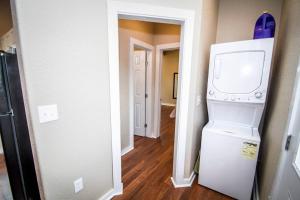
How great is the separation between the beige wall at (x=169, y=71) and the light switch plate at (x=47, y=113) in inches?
214

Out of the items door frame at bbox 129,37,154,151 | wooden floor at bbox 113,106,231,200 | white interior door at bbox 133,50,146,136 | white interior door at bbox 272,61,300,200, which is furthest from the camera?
white interior door at bbox 133,50,146,136

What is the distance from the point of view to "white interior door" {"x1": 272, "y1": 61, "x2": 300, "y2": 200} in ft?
2.63

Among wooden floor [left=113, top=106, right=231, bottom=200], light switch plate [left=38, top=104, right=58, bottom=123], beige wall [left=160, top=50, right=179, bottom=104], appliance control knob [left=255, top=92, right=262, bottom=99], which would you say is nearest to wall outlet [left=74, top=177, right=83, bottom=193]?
wooden floor [left=113, top=106, right=231, bottom=200]

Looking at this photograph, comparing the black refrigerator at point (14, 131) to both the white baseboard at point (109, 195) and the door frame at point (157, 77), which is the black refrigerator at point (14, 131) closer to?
the white baseboard at point (109, 195)

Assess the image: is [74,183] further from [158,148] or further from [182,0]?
[182,0]

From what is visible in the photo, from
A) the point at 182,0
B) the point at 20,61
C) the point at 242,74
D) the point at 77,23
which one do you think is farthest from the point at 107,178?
the point at 182,0

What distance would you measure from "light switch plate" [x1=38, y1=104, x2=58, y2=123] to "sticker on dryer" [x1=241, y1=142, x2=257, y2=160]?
1832 millimetres

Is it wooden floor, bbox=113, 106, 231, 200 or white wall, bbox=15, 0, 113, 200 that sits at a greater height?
white wall, bbox=15, 0, 113, 200

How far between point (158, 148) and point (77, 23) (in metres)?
2.42

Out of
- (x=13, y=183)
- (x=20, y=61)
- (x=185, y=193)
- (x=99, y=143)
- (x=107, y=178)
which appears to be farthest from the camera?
(x=185, y=193)

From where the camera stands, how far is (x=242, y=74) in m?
1.40

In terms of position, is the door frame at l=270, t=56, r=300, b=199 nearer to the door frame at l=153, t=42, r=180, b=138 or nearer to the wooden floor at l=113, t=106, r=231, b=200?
the wooden floor at l=113, t=106, r=231, b=200

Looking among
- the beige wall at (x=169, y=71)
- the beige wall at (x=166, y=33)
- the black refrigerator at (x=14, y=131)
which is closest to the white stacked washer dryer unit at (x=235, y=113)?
the beige wall at (x=166, y=33)

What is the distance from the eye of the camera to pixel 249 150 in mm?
1400
